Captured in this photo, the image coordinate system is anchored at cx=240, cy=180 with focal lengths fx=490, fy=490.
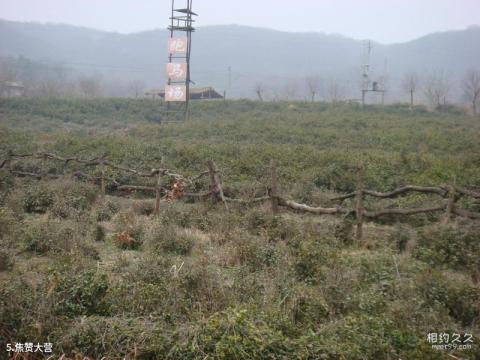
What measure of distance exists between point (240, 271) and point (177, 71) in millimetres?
→ 26982

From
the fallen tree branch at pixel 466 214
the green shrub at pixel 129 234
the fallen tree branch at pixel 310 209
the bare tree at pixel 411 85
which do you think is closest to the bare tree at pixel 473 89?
the bare tree at pixel 411 85

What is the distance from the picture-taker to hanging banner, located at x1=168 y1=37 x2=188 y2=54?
3141 cm

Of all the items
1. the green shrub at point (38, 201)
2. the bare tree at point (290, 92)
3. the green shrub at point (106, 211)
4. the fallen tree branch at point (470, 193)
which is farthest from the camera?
the bare tree at point (290, 92)

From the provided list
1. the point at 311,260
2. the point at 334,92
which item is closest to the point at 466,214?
the point at 311,260

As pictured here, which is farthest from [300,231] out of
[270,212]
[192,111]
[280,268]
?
[192,111]

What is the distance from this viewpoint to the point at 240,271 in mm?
6137

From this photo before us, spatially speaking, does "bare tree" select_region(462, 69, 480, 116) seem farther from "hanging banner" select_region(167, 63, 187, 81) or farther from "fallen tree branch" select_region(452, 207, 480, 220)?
"fallen tree branch" select_region(452, 207, 480, 220)

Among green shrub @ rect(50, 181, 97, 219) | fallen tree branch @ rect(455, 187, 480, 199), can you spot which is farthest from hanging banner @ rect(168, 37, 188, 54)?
fallen tree branch @ rect(455, 187, 480, 199)

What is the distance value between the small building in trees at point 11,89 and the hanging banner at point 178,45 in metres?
26.9

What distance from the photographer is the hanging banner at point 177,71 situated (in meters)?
31.4

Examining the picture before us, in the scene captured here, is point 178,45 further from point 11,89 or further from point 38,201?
point 11,89

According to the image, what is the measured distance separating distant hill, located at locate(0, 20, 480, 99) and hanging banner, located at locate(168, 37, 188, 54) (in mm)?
70960

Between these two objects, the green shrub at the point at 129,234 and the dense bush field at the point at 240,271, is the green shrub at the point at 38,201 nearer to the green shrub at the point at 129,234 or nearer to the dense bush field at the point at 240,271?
the dense bush field at the point at 240,271

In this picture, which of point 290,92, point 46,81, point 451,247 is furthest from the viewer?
point 290,92
